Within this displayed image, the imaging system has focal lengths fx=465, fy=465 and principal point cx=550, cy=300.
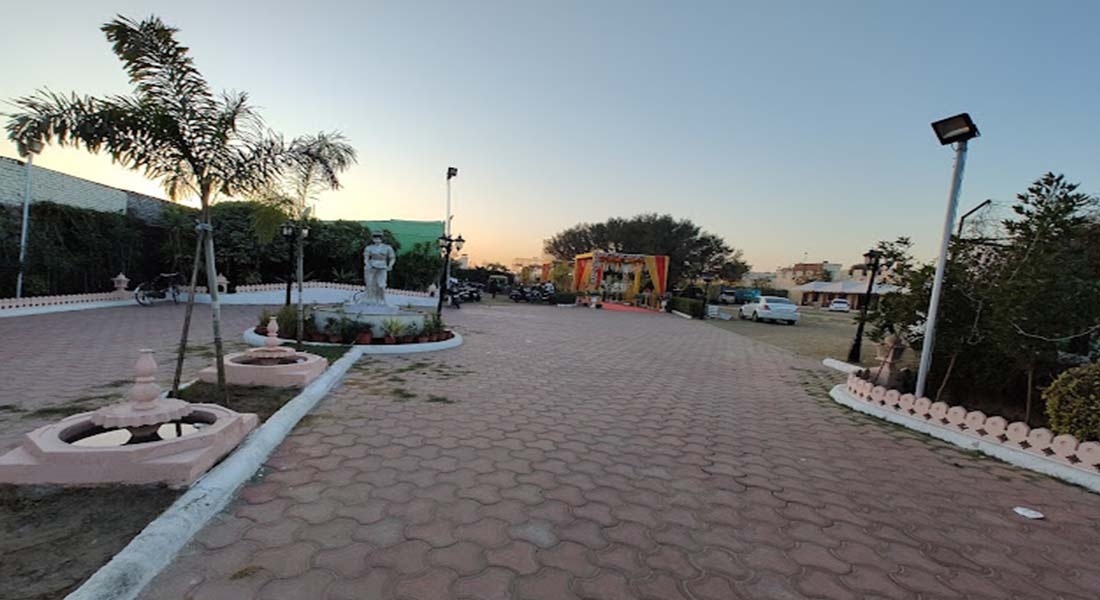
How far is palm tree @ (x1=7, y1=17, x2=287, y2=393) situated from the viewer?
322cm

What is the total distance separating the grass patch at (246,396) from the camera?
156 inches

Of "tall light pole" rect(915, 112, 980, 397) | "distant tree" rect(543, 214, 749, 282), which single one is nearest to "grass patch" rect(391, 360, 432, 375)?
"tall light pole" rect(915, 112, 980, 397)

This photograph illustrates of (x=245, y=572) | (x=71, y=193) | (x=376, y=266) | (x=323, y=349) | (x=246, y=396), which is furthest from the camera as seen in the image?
(x=71, y=193)

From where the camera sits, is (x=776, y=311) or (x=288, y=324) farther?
(x=776, y=311)

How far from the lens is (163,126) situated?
3.43 metres

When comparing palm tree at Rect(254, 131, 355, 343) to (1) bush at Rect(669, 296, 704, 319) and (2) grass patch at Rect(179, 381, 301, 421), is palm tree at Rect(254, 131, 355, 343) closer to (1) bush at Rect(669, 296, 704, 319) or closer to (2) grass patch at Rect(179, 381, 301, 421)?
(2) grass patch at Rect(179, 381, 301, 421)

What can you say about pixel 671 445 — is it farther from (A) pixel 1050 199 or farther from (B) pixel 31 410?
(B) pixel 31 410

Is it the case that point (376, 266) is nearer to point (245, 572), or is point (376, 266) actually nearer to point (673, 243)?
point (245, 572)

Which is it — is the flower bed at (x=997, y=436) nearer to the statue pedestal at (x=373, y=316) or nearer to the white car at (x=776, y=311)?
the statue pedestal at (x=373, y=316)

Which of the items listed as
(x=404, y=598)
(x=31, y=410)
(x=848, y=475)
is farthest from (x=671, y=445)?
(x=31, y=410)

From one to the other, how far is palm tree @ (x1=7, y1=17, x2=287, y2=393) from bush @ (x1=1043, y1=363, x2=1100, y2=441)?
6.92 meters

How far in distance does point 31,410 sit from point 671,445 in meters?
5.24

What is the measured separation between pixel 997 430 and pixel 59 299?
1590 centimetres

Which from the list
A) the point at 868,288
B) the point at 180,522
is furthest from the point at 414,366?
the point at 868,288
